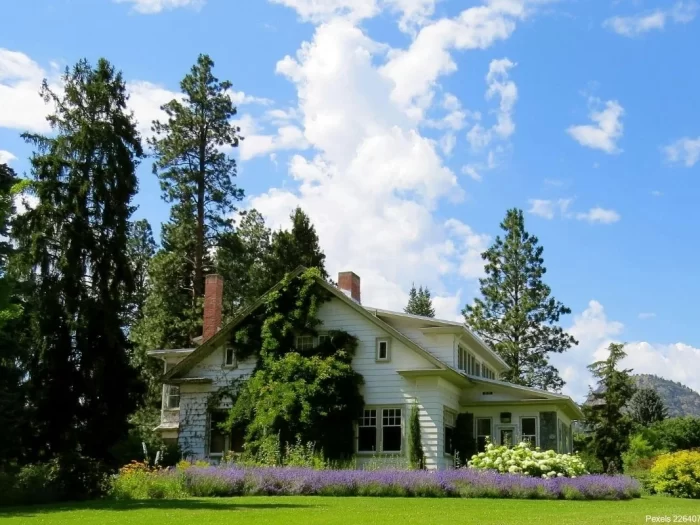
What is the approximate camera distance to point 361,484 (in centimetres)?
2212

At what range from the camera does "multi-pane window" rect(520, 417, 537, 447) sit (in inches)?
1254

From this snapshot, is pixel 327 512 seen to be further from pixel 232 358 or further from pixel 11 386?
pixel 11 386

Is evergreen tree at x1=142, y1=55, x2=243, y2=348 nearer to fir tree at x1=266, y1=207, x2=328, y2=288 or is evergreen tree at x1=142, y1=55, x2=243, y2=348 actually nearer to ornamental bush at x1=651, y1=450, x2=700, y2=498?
fir tree at x1=266, y1=207, x2=328, y2=288

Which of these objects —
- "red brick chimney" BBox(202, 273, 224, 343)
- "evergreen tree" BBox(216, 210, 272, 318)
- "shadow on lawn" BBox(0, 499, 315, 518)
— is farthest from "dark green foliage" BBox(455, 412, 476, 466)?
"evergreen tree" BBox(216, 210, 272, 318)

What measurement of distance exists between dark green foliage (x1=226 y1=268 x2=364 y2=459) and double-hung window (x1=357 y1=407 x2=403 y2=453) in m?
0.51

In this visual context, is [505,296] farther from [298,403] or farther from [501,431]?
[298,403]

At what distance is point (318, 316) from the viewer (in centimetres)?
3147

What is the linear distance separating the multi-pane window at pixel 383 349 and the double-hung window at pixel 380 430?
1.90 m

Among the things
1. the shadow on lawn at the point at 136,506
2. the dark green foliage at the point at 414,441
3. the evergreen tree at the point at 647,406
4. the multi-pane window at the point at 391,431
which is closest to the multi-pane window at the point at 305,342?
the multi-pane window at the point at 391,431

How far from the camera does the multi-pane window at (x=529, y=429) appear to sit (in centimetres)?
3184

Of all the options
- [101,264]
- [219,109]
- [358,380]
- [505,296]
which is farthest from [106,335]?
[505,296]

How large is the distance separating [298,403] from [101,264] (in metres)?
9.50

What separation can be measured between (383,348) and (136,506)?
14561mm

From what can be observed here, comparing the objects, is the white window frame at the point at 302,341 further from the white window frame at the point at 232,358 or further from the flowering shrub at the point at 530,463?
the flowering shrub at the point at 530,463
